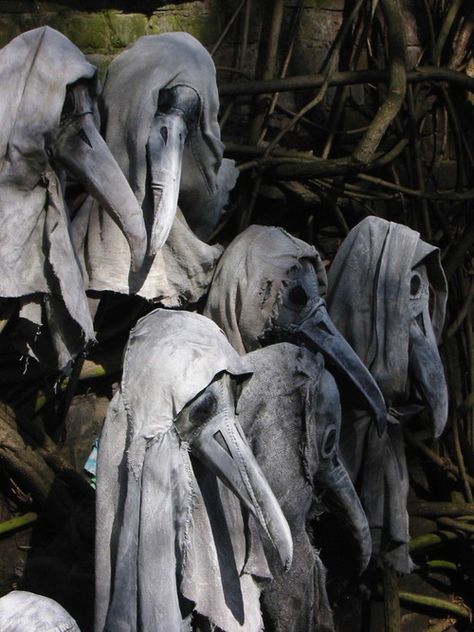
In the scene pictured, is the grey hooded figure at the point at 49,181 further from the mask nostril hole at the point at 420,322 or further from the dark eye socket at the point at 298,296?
the mask nostril hole at the point at 420,322

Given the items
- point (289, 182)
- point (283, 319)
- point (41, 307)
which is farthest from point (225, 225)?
point (41, 307)

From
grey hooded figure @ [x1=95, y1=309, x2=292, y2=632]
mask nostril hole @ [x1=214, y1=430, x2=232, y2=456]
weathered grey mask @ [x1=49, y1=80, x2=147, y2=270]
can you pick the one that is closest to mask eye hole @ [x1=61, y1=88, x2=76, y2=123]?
weathered grey mask @ [x1=49, y1=80, x2=147, y2=270]

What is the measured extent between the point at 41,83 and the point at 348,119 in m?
1.60

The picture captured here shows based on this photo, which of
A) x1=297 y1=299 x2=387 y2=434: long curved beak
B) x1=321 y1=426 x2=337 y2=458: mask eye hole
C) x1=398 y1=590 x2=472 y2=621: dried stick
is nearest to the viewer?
x1=321 y1=426 x2=337 y2=458: mask eye hole

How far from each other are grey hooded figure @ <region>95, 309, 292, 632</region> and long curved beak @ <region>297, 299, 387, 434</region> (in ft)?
Answer: 1.62

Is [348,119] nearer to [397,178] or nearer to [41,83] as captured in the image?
[397,178]

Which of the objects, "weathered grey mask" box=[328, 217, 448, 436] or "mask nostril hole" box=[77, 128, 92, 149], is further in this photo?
"weathered grey mask" box=[328, 217, 448, 436]

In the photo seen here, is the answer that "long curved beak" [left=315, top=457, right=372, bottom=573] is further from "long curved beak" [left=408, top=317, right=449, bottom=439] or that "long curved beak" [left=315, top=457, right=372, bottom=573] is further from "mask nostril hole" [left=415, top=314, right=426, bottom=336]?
"mask nostril hole" [left=415, top=314, right=426, bottom=336]

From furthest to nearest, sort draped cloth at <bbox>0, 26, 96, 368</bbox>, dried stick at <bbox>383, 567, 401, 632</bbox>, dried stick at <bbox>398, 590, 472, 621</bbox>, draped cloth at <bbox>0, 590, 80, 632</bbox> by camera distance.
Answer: dried stick at <bbox>398, 590, 472, 621</bbox> → dried stick at <bbox>383, 567, 401, 632</bbox> → draped cloth at <bbox>0, 26, 96, 368</bbox> → draped cloth at <bbox>0, 590, 80, 632</bbox>

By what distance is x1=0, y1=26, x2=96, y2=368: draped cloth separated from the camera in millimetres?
3088

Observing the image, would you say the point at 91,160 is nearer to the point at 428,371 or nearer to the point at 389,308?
the point at 389,308

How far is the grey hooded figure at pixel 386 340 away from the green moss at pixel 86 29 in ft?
2.43

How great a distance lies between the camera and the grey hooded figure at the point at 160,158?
3.31 metres

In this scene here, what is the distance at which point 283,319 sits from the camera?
11.2 ft
